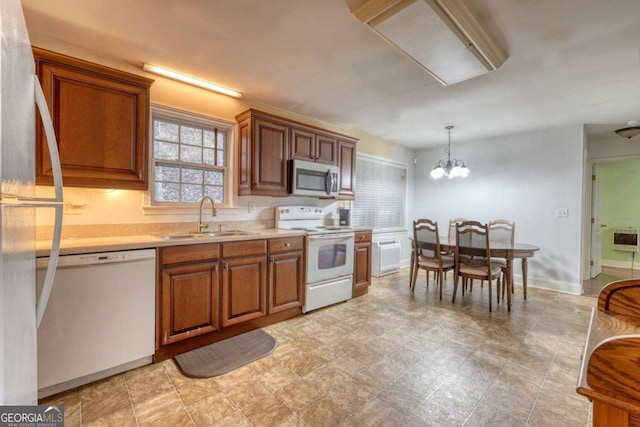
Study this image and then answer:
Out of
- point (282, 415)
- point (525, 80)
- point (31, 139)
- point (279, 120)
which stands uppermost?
point (525, 80)

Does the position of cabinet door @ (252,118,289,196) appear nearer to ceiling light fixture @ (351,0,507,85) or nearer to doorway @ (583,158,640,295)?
ceiling light fixture @ (351,0,507,85)

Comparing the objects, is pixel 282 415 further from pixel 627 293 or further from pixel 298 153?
pixel 298 153

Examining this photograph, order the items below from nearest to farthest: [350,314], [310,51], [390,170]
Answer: [310,51], [350,314], [390,170]

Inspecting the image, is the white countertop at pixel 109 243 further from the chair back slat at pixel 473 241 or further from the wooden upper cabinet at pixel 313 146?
the chair back slat at pixel 473 241

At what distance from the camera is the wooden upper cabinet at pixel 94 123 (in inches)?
73.5

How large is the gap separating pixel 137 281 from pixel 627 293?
262 cm

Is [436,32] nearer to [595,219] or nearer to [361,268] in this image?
[361,268]

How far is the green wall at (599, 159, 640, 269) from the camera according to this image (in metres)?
5.50

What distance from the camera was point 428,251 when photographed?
4.07 meters

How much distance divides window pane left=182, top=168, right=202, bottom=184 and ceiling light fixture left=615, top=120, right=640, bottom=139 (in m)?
5.53

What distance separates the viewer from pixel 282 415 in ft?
5.30

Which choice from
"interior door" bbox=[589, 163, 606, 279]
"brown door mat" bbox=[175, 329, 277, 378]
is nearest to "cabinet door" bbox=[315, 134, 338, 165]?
"brown door mat" bbox=[175, 329, 277, 378]

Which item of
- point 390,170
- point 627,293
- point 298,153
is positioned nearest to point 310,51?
point 298,153

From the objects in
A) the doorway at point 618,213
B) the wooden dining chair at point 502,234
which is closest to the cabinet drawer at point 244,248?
the wooden dining chair at point 502,234
